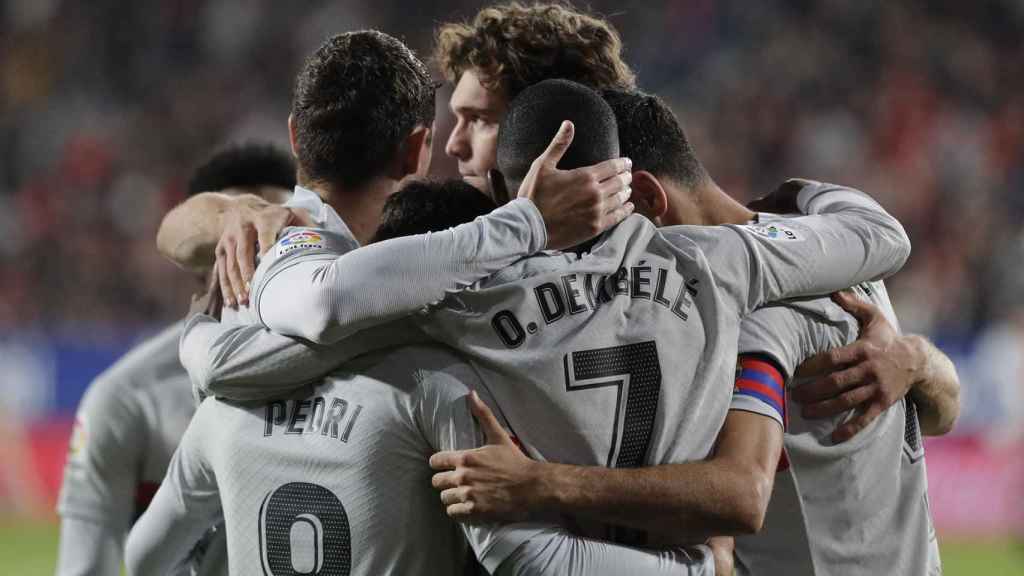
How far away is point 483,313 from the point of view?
99.3 inches

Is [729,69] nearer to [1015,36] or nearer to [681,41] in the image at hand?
[681,41]

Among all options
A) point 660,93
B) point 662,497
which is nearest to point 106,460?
point 662,497

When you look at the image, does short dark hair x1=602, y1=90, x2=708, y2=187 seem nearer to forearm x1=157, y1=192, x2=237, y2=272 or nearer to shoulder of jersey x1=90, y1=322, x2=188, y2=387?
forearm x1=157, y1=192, x2=237, y2=272

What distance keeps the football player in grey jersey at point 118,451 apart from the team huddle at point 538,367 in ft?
3.28

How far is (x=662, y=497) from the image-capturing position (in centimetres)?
247

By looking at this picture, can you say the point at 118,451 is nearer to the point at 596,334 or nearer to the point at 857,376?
the point at 596,334

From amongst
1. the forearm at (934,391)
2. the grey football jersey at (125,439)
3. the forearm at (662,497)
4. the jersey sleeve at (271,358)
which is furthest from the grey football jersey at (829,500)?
the grey football jersey at (125,439)

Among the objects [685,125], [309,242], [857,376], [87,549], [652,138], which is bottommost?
[87,549]

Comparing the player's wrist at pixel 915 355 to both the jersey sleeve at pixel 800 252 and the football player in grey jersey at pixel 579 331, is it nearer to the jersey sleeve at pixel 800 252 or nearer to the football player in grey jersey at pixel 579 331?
the jersey sleeve at pixel 800 252

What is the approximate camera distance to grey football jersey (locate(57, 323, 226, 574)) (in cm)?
402

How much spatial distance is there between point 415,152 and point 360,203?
20cm

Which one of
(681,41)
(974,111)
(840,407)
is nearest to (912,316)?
(974,111)

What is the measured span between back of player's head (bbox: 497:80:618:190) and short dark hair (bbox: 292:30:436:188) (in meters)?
0.37

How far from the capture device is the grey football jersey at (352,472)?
254 cm
